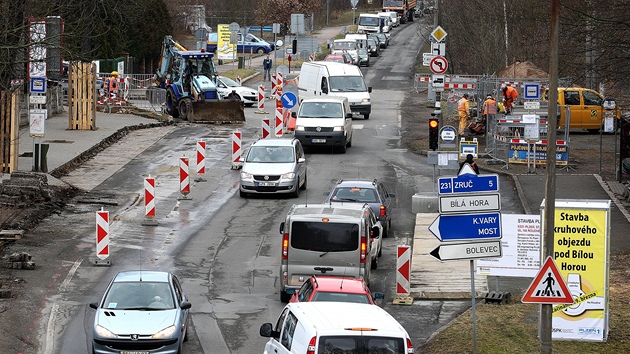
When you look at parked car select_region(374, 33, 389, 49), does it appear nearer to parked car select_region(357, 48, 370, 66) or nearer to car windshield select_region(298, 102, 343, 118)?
parked car select_region(357, 48, 370, 66)

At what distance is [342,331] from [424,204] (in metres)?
17.3

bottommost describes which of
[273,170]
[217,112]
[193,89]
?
[273,170]

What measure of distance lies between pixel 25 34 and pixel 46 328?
1391 centimetres

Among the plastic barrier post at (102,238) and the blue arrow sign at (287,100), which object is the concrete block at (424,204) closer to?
the plastic barrier post at (102,238)

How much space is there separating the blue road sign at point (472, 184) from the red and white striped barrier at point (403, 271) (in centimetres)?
498

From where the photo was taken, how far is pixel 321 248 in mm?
20375

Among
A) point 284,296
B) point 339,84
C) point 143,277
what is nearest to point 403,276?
point 284,296

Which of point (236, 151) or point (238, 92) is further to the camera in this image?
point (238, 92)

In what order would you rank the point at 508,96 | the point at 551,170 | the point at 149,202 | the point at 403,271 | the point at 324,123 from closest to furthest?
the point at 551,170 < the point at 403,271 < the point at 149,202 < the point at 324,123 < the point at 508,96

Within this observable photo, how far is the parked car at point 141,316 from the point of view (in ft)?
52.6

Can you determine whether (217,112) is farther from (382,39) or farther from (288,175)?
(382,39)

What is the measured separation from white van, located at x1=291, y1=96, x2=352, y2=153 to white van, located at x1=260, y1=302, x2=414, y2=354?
25.0 meters

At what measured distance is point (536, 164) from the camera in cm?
3603

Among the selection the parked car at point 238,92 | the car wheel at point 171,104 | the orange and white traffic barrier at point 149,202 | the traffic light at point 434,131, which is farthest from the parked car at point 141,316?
the parked car at point 238,92
